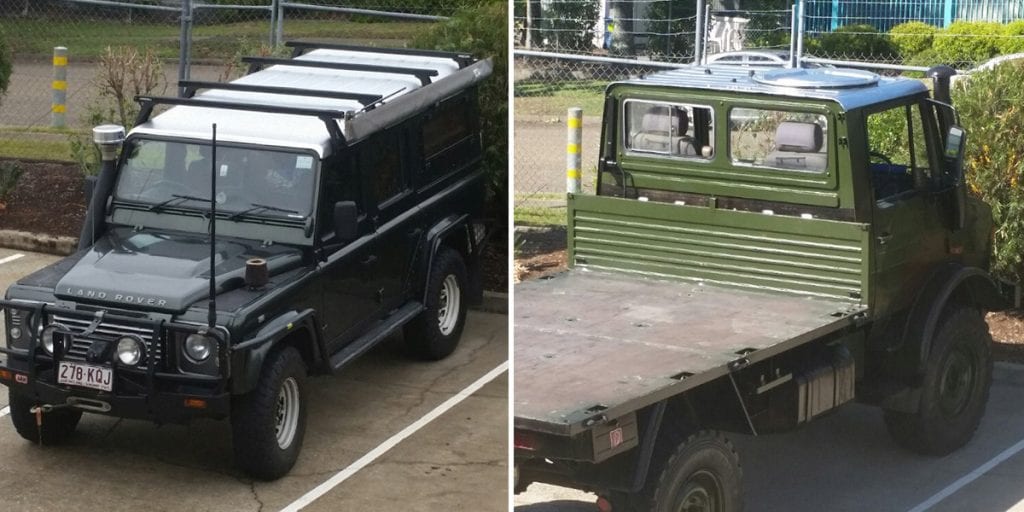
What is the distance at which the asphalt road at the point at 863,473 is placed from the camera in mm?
2102

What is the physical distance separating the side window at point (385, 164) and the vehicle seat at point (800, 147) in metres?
0.80

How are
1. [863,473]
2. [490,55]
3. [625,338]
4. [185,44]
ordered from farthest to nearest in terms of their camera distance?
[185,44], [490,55], [863,473], [625,338]

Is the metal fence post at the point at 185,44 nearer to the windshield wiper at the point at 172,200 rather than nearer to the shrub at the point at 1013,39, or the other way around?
the windshield wiper at the point at 172,200

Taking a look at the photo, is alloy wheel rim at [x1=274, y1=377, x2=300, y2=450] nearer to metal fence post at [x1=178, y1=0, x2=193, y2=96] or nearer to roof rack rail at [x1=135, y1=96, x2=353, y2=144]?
roof rack rail at [x1=135, y1=96, x2=353, y2=144]

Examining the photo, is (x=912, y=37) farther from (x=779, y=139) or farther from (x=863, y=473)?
(x=863, y=473)

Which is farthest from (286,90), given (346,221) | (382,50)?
(346,221)

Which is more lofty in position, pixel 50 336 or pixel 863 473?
pixel 50 336

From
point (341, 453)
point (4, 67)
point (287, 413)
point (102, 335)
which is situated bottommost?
point (341, 453)

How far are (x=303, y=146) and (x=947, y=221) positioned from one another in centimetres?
137

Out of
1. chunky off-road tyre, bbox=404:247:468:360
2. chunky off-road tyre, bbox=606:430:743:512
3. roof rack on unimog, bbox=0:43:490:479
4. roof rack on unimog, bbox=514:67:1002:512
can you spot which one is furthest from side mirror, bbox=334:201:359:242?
chunky off-road tyre, bbox=606:430:743:512

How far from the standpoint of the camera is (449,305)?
2.74 meters

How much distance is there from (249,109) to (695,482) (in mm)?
1208

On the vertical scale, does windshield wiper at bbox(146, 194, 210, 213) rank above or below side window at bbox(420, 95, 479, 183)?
below

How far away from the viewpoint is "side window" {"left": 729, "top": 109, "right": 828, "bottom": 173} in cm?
236
